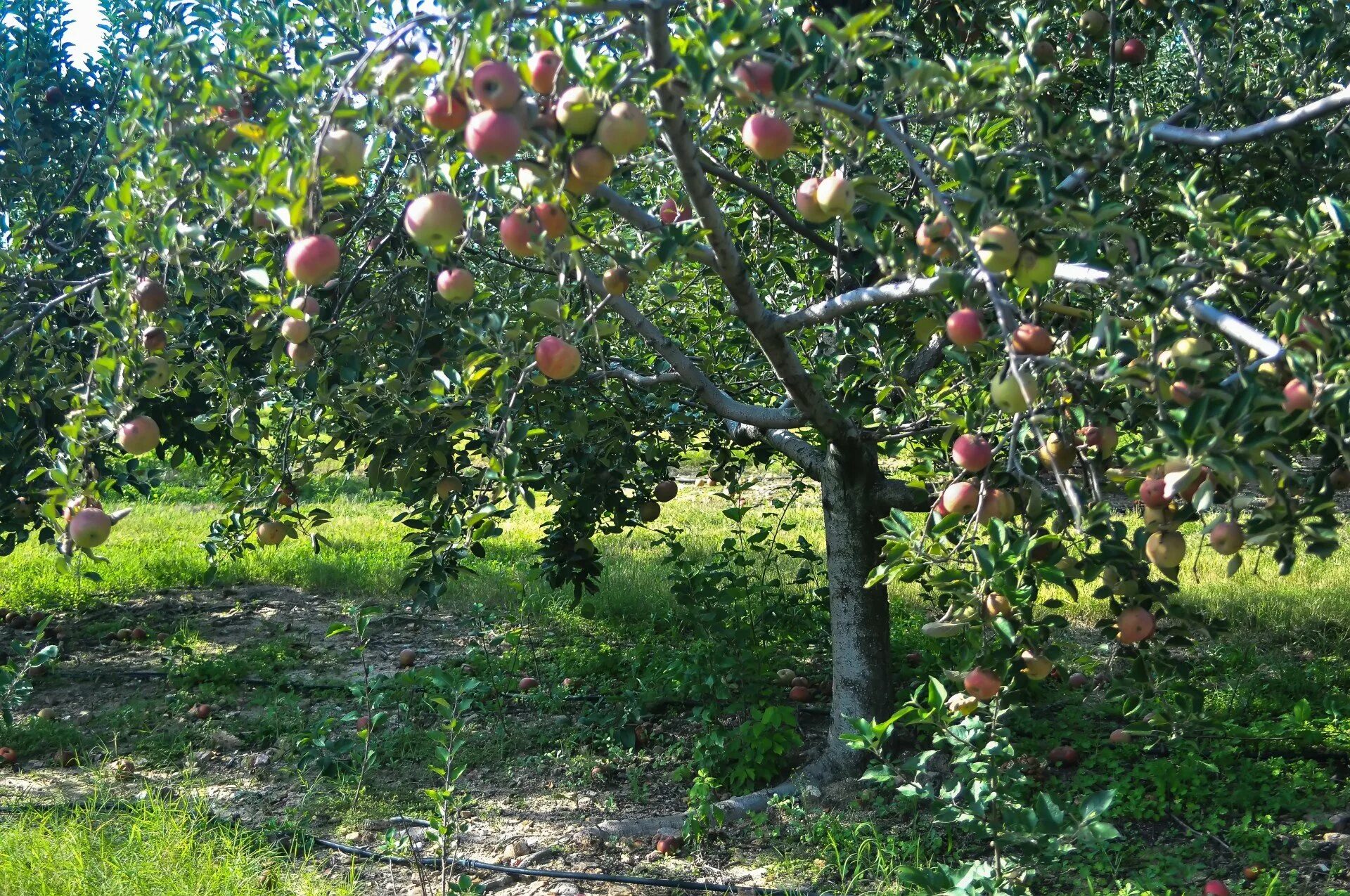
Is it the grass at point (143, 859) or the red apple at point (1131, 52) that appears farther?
the red apple at point (1131, 52)

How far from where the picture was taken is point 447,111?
4.80ft

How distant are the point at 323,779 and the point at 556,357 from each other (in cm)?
220

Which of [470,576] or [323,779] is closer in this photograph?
[323,779]

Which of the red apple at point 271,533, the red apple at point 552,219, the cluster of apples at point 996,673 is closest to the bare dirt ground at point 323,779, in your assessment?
the red apple at point 271,533

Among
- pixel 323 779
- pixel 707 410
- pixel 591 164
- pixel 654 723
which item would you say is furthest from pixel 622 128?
pixel 654 723

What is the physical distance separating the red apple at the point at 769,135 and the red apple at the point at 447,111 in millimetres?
459

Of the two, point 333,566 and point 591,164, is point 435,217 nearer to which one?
point 591,164

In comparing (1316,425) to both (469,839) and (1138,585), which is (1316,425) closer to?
(1138,585)

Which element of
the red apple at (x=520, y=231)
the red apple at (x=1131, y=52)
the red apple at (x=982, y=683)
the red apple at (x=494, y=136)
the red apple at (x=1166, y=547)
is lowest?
the red apple at (x=982, y=683)

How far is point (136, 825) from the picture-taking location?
283 cm

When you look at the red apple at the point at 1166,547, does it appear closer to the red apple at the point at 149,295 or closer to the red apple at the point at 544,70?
the red apple at the point at 544,70

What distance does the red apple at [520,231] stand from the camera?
1633 mm

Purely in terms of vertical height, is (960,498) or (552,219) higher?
(552,219)

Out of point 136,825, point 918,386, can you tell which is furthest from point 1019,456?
point 136,825
